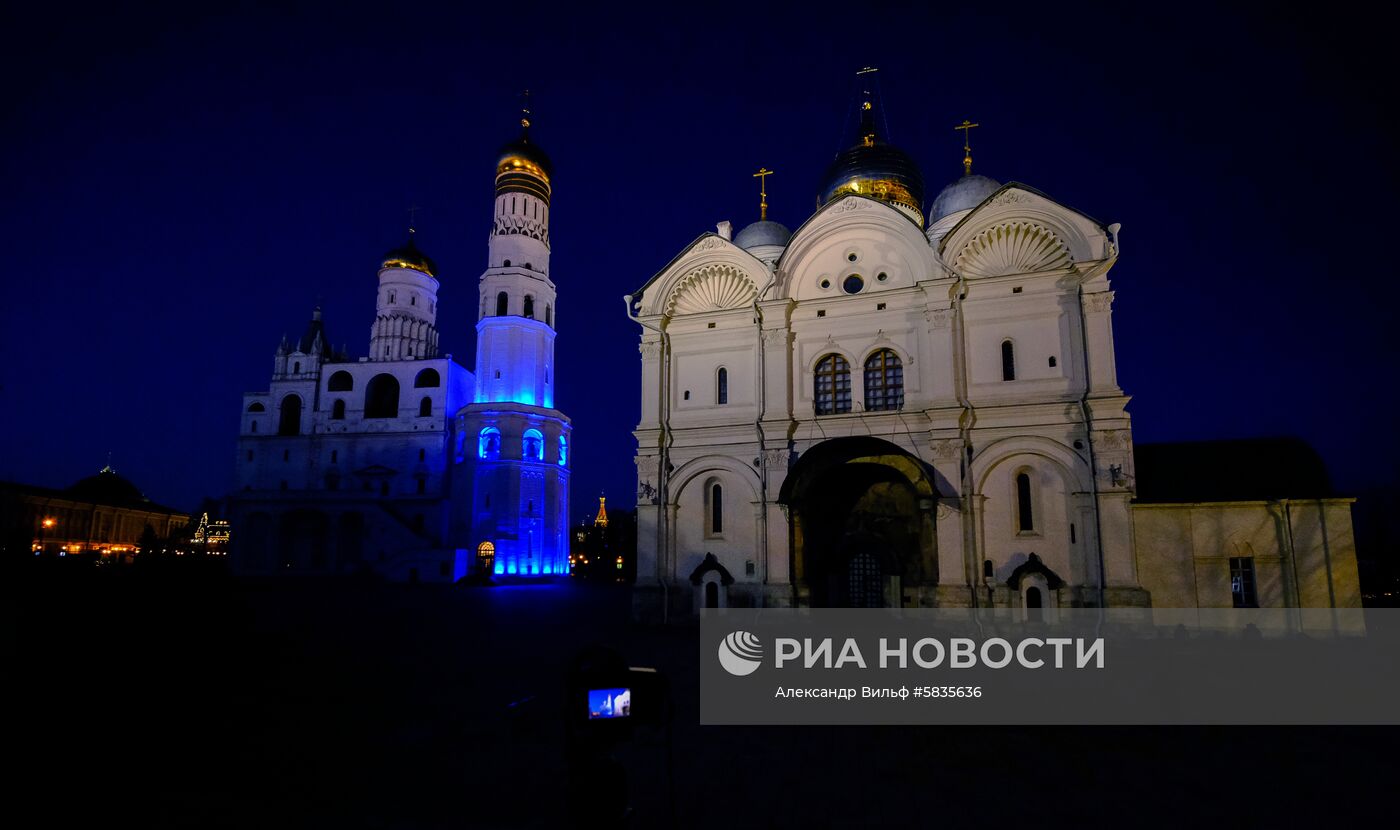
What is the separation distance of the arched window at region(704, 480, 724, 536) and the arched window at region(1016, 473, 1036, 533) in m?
8.55

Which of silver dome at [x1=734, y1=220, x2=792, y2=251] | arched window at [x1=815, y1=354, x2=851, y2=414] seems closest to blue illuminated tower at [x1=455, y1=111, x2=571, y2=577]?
silver dome at [x1=734, y1=220, x2=792, y2=251]

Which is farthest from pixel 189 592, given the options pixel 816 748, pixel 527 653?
pixel 816 748

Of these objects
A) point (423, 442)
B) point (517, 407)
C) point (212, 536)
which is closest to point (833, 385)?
point (517, 407)

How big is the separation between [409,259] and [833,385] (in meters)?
54.3

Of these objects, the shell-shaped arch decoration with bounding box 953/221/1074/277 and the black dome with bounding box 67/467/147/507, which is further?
the black dome with bounding box 67/467/147/507

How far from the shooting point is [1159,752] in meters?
8.42

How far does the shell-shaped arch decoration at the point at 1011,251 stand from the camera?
21.0m

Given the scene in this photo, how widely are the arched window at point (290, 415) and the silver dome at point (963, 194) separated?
53345 millimetres

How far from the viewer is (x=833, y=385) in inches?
884

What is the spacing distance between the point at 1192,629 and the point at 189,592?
2494cm

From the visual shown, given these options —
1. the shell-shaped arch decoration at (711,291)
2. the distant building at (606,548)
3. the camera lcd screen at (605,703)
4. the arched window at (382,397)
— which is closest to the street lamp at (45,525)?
the arched window at (382,397)

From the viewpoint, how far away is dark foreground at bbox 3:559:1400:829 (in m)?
6.45

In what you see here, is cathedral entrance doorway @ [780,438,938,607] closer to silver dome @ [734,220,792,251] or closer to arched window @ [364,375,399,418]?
silver dome @ [734,220,792,251]

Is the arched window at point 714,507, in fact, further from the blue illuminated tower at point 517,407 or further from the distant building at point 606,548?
the distant building at point 606,548
